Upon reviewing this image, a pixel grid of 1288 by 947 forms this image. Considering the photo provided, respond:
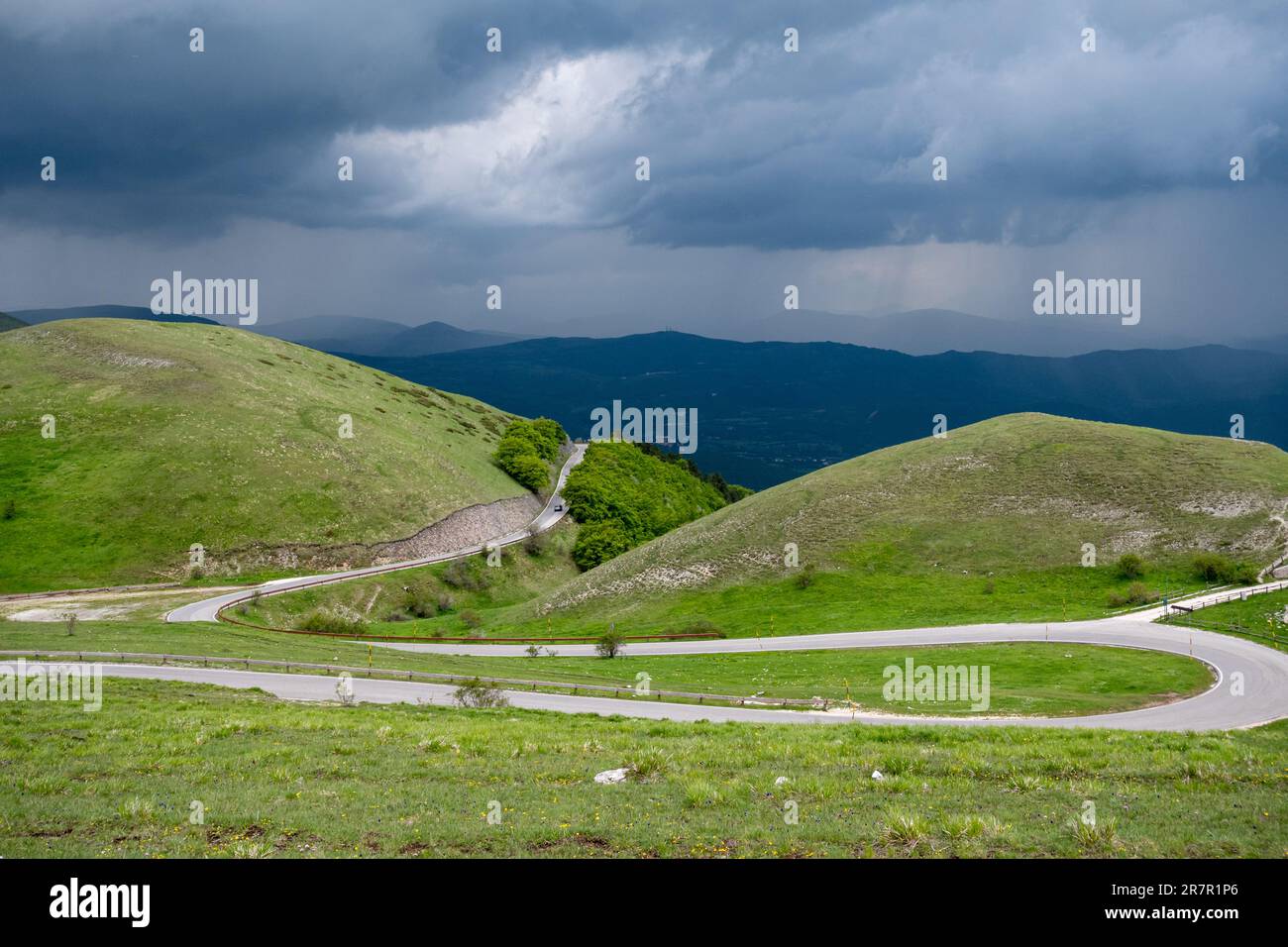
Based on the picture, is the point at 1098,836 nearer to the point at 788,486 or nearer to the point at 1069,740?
the point at 1069,740

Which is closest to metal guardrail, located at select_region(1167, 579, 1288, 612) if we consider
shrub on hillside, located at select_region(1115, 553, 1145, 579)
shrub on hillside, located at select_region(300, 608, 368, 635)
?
shrub on hillside, located at select_region(1115, 553, 1145, 579)

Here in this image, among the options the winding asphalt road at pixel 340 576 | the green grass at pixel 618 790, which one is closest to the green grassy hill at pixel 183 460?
the winding asphalt road at pixel 340 576

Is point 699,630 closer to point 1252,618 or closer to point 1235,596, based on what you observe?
point 1252,618

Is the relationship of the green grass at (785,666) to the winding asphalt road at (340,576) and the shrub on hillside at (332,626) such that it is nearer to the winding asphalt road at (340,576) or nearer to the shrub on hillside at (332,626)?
Answer: the shrub on hillside at (332,626)

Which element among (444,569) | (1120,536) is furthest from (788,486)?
(444,569)

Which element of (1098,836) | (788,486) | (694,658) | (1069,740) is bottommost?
(694,658)

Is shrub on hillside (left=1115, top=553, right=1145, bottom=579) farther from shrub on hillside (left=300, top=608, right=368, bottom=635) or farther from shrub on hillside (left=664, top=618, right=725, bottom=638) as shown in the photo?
shrub on hillside (left=300, top=608, right=368, bottom=635)

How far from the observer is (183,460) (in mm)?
105188

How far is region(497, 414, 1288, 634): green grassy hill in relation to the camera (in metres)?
66.4

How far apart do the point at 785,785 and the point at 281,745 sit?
12236mm

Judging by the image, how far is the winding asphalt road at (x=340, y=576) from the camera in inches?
2820
